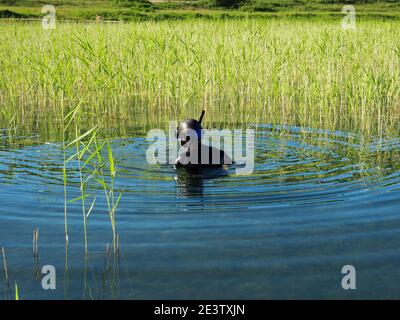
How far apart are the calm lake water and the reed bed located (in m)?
2.16

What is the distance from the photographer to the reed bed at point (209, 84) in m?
8.49

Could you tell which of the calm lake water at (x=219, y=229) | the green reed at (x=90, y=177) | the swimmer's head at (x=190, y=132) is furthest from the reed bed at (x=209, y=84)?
the swimmer's head at (x=190, y=132)

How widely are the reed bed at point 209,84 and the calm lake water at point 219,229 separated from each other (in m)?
2.16

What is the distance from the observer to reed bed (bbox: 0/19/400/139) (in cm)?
849

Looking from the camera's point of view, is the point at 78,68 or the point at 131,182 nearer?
the point at 131,182

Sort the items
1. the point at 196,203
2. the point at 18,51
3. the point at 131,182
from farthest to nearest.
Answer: the point at 18,51 < the point at 131,182 < the point at 196,203

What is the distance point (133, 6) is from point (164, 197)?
41.6m

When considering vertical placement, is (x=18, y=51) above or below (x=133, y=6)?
below

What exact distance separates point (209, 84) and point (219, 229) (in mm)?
5695

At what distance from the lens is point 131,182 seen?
5.49 metres

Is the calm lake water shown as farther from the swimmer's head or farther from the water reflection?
the swimmer's head
